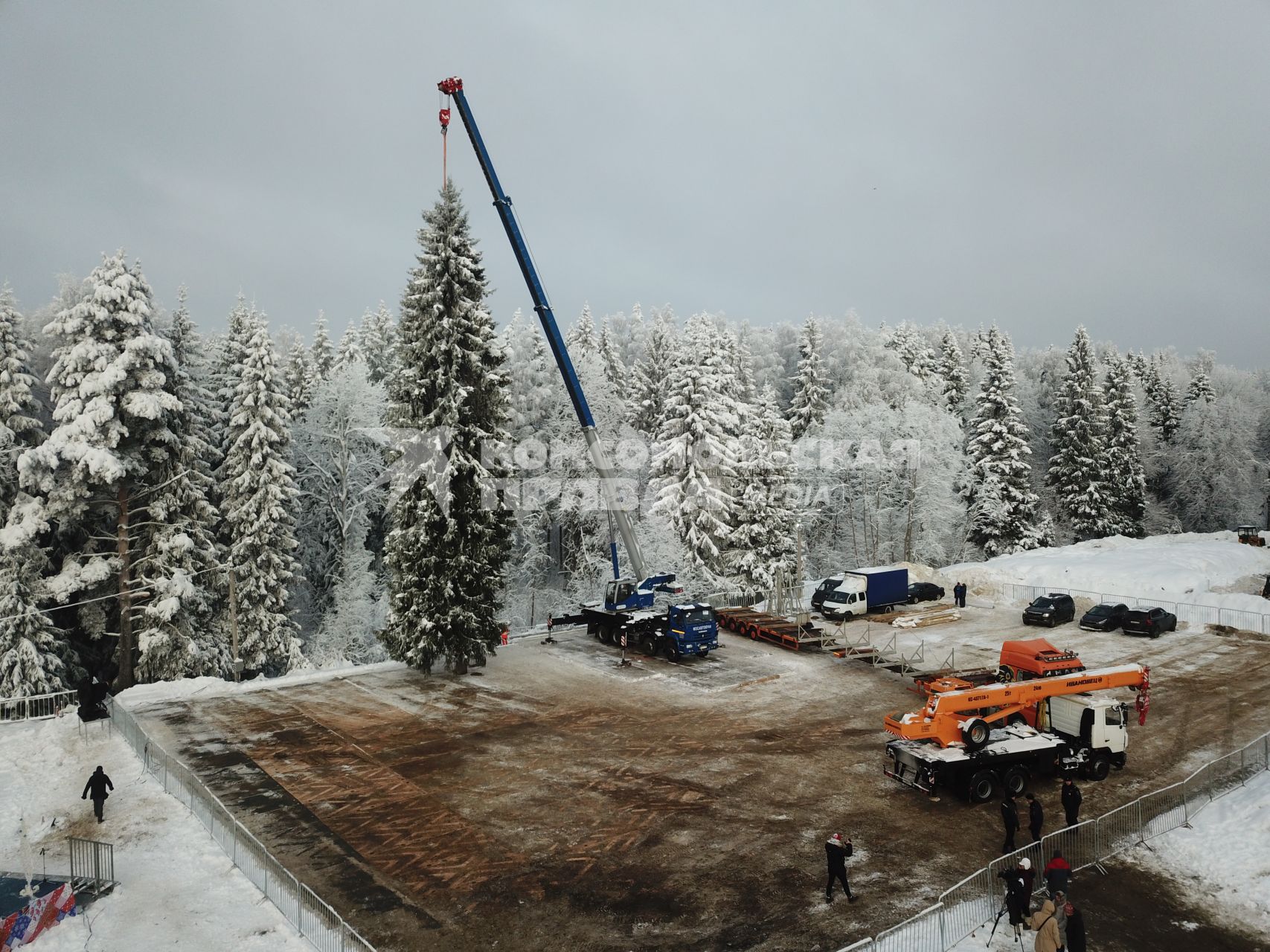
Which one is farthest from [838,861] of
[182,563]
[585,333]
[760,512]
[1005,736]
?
[585,333]

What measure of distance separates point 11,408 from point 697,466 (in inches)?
1281

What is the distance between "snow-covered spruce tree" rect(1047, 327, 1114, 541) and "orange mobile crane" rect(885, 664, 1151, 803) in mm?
46347

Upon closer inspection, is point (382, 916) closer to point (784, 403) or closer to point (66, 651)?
point (66, 651)

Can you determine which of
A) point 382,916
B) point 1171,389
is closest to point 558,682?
point 382,916

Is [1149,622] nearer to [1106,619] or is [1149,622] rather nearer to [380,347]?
[1106,619]

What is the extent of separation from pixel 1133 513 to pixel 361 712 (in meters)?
63.5

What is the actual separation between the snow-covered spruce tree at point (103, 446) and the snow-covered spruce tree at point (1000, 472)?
50562 mm

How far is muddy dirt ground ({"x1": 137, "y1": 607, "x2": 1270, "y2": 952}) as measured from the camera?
45.6 feet

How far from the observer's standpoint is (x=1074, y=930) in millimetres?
11438

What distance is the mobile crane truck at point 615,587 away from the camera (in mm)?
31406

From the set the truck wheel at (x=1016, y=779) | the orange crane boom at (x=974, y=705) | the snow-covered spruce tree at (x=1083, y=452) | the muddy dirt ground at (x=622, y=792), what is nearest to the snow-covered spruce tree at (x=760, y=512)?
the muddy dirt ground at (x=622, y=792)

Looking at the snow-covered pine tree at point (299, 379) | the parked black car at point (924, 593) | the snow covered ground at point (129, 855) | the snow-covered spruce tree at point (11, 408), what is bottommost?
the snow covered ground at point (129, 855)

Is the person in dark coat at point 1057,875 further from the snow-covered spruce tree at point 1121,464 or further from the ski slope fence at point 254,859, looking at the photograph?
the snow-covered spruce tree at point 1121,464

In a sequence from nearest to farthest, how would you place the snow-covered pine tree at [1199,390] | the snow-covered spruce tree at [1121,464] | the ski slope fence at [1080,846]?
1. the ski slope fence at [1080,846]
2. the snow-covered spruce tree at [1121,464]
3. the snow-covered pine tree at [1199,390]
